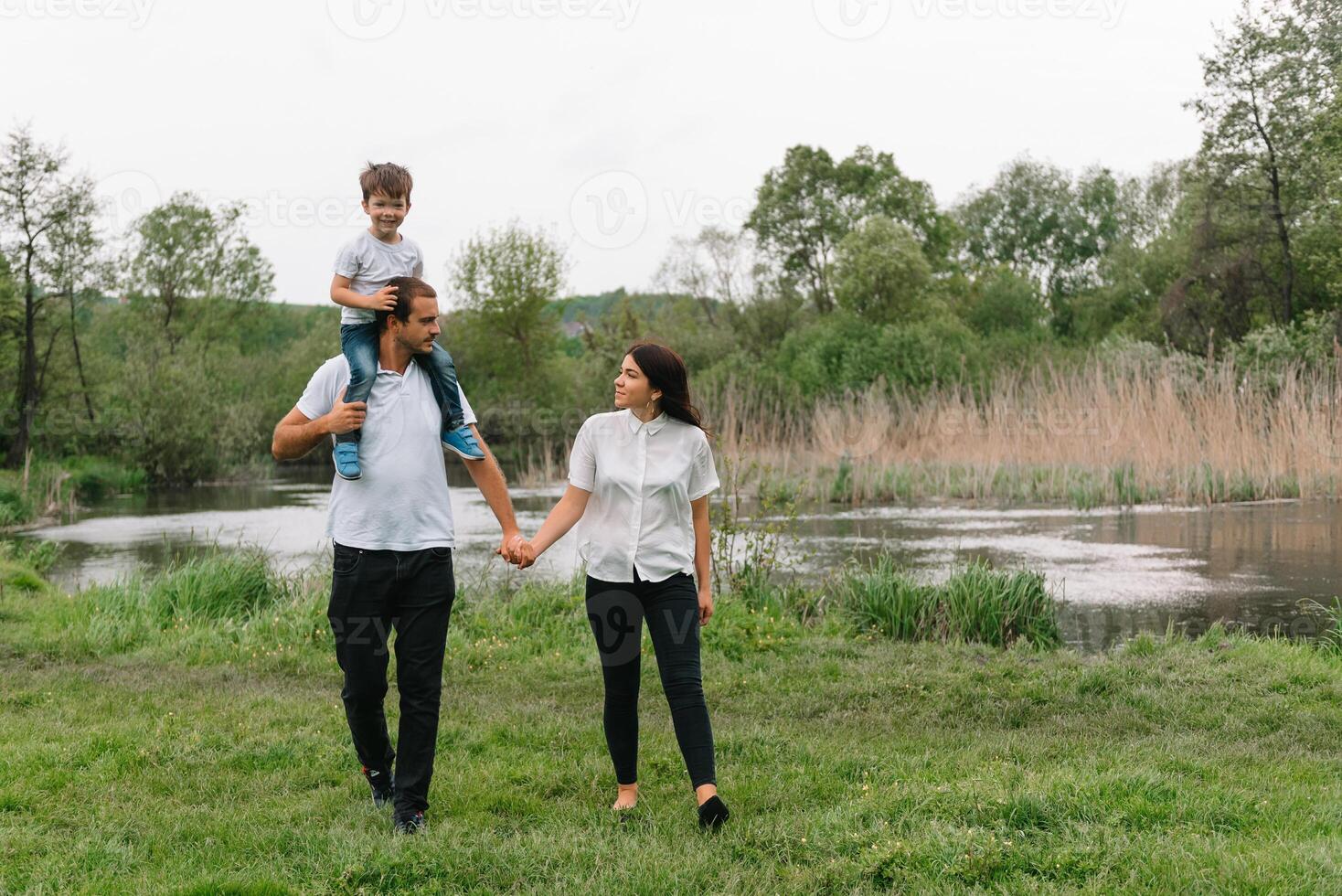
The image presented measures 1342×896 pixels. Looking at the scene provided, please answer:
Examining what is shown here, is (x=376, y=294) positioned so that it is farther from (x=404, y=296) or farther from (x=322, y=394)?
(x=322, y=394)

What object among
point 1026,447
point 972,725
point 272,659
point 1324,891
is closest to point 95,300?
point 1026,447

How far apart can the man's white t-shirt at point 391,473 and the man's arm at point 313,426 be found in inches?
2.5

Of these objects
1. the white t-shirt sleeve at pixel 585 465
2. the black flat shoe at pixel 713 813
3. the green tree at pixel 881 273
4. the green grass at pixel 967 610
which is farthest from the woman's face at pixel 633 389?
the green tree at pixel 881 273

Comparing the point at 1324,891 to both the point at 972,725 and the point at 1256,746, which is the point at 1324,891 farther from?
the point at 972,725

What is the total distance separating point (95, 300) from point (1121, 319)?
37.8m

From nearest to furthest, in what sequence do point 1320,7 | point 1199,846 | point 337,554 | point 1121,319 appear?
point 1199,846 < point 337,554 < point 1320,7 < point 1121,319

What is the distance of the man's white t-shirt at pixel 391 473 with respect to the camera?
3848 mm

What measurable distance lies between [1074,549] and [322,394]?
34.1 ft

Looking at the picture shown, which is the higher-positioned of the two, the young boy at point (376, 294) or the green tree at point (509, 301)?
the green tree at point (509, 301)

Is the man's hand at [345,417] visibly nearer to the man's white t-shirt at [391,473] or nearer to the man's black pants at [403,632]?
the man's white t-shirt at [391,473]

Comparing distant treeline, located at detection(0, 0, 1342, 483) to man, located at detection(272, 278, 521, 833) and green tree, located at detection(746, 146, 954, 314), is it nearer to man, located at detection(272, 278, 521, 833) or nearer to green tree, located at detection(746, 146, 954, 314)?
green tree, located at detection(746, 146, 954, 314)

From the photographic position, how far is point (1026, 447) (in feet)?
61.1

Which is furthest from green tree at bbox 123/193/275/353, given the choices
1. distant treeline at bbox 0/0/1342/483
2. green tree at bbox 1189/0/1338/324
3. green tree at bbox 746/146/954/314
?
green tree at bbox 1189/0/1338/324

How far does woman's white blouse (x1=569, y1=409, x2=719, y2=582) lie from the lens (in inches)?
157
